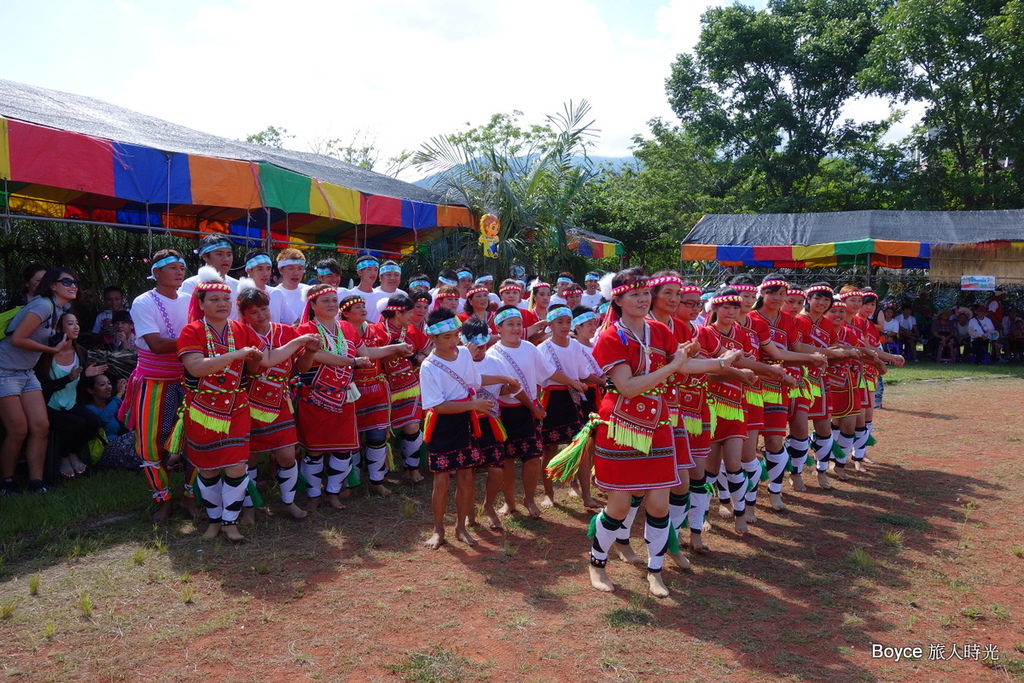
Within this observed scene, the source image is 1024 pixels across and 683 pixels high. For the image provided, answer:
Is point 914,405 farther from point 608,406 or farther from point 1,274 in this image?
point 1,274

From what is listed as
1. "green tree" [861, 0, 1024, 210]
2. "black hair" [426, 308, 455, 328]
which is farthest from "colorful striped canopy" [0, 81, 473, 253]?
"green tree" [861, 0, 1024, 210]

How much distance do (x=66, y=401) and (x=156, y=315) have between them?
186cm

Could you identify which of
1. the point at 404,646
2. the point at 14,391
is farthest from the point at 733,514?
the point at 14,391

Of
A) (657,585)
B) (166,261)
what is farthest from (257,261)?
(657,585)

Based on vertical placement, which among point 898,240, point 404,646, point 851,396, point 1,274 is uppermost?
point 898,240

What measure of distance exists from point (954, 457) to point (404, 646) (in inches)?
264

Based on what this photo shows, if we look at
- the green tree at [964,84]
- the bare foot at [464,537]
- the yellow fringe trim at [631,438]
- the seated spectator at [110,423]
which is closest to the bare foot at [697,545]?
the yellow fringe trim at [631,438]

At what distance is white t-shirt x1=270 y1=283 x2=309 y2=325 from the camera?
5.99 m

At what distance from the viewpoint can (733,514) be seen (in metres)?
5.62

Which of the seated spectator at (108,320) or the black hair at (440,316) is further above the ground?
the black hair at (440,316)

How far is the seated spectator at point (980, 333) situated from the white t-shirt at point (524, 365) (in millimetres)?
16139

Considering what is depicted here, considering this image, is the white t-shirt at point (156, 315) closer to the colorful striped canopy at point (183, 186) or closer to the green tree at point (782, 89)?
the colorful striped canopy at point (183, 186)

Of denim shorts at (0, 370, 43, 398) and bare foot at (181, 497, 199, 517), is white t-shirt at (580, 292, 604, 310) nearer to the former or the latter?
bare foot at (181, 497, 199, 517)

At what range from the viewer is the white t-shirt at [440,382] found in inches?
187
